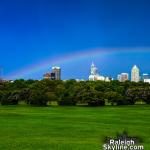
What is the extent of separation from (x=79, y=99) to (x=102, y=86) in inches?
550

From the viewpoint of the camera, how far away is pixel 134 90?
10594cm

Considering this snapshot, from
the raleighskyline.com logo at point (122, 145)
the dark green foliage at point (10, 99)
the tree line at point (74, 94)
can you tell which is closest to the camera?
the raleighskyline.com logo at point (122, 145)

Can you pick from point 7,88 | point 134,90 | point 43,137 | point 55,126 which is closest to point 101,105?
point 134,90

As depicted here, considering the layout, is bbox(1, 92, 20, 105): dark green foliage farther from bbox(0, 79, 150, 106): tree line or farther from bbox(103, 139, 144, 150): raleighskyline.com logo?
bbox(103, 139, 144, 150): raleighskyline.com logo

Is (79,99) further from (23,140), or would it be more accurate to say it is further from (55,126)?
(23,140)

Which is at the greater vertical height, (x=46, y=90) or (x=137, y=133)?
(x=46, y=90)

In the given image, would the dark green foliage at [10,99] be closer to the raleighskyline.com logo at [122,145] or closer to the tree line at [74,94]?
the tree line at [74,94]

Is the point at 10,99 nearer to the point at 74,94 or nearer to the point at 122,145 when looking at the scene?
the point at 74,94

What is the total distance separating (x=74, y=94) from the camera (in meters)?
98.7

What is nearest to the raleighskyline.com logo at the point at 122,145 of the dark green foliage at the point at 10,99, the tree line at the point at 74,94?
the tree line at the point at 74,94

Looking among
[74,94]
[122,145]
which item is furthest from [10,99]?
[122,145]

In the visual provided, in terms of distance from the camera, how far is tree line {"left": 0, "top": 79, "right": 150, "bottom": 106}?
96.2m

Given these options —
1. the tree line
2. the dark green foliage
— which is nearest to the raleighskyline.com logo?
the tree line

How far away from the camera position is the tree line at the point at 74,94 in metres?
96.2
